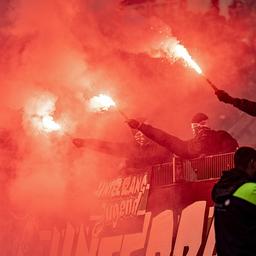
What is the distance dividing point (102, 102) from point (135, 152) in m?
1.38

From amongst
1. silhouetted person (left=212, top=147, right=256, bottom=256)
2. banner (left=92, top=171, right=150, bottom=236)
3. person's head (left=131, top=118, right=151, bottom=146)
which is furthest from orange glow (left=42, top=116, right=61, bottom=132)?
silhouetted person (left=212, top=147, right=256, bottom=256)

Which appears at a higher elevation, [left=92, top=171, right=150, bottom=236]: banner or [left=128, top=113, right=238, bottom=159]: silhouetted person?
[left=128, top=113, right=238, bottom=159]: silhouetted person

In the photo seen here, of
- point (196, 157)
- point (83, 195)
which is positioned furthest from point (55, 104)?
point (196, 157)

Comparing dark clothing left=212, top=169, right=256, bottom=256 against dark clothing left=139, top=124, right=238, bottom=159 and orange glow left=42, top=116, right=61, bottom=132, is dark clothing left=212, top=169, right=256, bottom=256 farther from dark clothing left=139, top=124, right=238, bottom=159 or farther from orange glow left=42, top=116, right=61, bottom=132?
orange glow left=42, top=116, right=61, bottom=132

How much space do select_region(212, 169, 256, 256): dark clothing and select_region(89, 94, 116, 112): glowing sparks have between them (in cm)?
597

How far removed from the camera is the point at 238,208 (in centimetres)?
429

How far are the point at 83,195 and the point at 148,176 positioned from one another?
63.6 inches

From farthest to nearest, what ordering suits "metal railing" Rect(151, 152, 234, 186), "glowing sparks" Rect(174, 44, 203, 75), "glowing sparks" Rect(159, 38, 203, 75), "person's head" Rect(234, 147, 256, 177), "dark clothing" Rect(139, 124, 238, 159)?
1. "glowing sparks" Rect(159, 38, 203, 75)
2. "glowing sparks" Rect(174, 44, 203, 75)
3. "dark clothing" Rect(139, 124, 238, 159)
4. "metal railing" Rect(151, 152, 234, 186)
5. "person's head" Rect(234, 147, 256, 177)

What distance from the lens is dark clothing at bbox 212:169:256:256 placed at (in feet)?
13.8

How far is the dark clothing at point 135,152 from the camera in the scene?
9008mm

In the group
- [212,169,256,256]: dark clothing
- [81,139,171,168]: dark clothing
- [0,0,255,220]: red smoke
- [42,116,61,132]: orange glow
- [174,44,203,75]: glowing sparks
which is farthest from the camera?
[42,116,61,132]: orange glow

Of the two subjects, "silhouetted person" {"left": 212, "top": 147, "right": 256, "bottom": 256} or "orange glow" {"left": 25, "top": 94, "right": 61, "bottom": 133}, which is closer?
"silhouetted person" {"left": 212, "top": 147, "right": 256, "bottom": 256}

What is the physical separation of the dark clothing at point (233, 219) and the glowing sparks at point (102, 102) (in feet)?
19.6

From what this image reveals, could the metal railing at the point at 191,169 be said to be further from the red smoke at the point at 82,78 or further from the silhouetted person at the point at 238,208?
the silhouetted person at the point at 238,208
